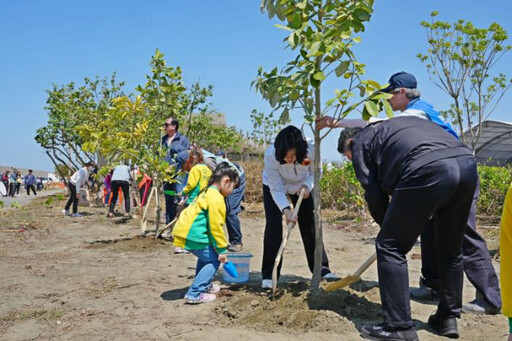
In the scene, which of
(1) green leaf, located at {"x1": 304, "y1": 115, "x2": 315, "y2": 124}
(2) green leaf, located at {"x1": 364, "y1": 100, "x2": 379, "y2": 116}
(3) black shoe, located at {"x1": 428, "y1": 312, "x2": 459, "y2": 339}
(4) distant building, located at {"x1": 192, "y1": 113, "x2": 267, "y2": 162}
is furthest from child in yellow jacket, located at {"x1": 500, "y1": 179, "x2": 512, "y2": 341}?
(4) distant building, located at {"x1": 192, "y1": 113, "x2": 267, "y2": 162}

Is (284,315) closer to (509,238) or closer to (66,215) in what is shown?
(509,238)

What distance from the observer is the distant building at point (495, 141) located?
20828 mm

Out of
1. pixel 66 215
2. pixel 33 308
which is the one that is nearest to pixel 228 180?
pixel 33 308

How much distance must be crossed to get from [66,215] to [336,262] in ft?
30.6

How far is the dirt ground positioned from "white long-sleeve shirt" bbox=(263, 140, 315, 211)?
0.83 metres

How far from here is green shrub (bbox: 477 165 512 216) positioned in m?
8.93

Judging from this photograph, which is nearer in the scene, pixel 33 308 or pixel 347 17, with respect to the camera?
pixel 347 17

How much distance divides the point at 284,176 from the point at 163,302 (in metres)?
1.52

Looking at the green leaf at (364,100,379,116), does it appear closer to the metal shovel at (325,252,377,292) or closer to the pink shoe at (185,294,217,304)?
the metal shovel at (325,252,377,292)

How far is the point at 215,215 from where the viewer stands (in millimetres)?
4098

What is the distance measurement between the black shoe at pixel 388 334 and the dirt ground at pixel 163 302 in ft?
0.40

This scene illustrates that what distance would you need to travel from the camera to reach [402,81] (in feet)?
12.3

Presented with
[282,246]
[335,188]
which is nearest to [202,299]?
[282,246]

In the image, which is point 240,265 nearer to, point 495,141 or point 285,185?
point 285,185
